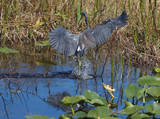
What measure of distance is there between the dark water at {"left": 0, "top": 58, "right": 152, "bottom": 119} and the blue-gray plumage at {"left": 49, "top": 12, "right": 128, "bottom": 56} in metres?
0.33

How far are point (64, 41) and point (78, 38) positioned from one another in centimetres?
18

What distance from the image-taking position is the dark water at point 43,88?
98.0 inches

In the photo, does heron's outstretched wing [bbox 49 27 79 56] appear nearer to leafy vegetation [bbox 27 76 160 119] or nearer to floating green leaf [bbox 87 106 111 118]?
leafy vegetation [bbox 27 76 160 119]

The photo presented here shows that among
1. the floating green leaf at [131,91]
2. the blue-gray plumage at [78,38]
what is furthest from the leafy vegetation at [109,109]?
the blue-gray plumage at [78,38]

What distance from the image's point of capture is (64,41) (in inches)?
150

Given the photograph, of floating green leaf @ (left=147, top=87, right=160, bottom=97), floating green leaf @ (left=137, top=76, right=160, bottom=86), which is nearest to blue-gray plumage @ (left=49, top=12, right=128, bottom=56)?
floating green leaf @ (left=137, top=76, right=160, bottom=86)

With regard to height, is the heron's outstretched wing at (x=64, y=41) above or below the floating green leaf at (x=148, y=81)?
above

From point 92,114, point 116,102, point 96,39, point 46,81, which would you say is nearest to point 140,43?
point 96,39

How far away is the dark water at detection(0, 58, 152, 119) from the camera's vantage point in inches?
98.0

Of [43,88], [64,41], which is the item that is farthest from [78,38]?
[43,88]

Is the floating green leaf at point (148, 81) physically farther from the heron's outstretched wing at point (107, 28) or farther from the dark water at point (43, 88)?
the heron's outstretched wing at point (107, 28)

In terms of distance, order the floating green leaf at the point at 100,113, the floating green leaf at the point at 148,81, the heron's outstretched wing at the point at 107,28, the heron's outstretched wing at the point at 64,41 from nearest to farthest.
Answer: the floating green leaf at the point at 100,113, the floating green leaf at the point at 148,81, the heron's outstretched wing at the point at 64,41, the heron's outstretched wing at the point at 107,28

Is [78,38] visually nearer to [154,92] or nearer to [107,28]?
[107,28]

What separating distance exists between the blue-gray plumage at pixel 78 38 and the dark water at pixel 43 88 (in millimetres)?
327
